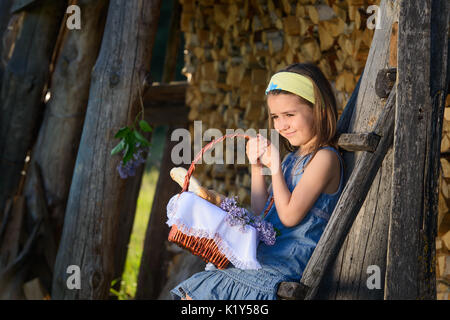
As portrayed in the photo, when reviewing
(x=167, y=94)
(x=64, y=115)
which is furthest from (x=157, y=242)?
(x=64, y=115)

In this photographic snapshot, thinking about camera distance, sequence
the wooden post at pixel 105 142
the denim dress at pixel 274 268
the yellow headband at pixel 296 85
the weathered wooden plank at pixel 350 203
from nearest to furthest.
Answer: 1. the weathered wooden plank at pixel 350 203
2. the denim dress at pixel 274 268
3. the yellow headband at pixel 296 85
4. the wooden post at pixel 105 142

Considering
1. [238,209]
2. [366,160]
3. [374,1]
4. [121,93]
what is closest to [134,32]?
[121,93]

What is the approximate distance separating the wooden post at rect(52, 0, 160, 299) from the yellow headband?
4.47 feet

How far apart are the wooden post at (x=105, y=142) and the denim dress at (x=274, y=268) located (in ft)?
4.29

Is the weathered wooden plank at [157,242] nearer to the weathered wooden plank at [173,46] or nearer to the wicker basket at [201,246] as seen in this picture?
the weathered wooden plank at [173,46]

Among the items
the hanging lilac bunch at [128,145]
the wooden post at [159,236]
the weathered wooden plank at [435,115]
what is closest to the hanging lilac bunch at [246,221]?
the weathered wooden plank at [435,115]

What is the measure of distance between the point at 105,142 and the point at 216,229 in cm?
147

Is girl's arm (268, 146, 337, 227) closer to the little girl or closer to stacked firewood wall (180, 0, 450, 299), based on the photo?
the little girl

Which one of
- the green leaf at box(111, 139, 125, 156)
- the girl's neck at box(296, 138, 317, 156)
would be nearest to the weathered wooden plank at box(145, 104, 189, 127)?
the green leaf at box(111, 139, 125, 156)

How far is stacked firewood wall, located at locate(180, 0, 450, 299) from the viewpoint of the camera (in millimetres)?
2900

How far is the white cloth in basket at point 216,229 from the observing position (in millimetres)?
2115

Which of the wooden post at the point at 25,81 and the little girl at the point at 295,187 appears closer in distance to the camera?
the little girl at the point at 295,187
